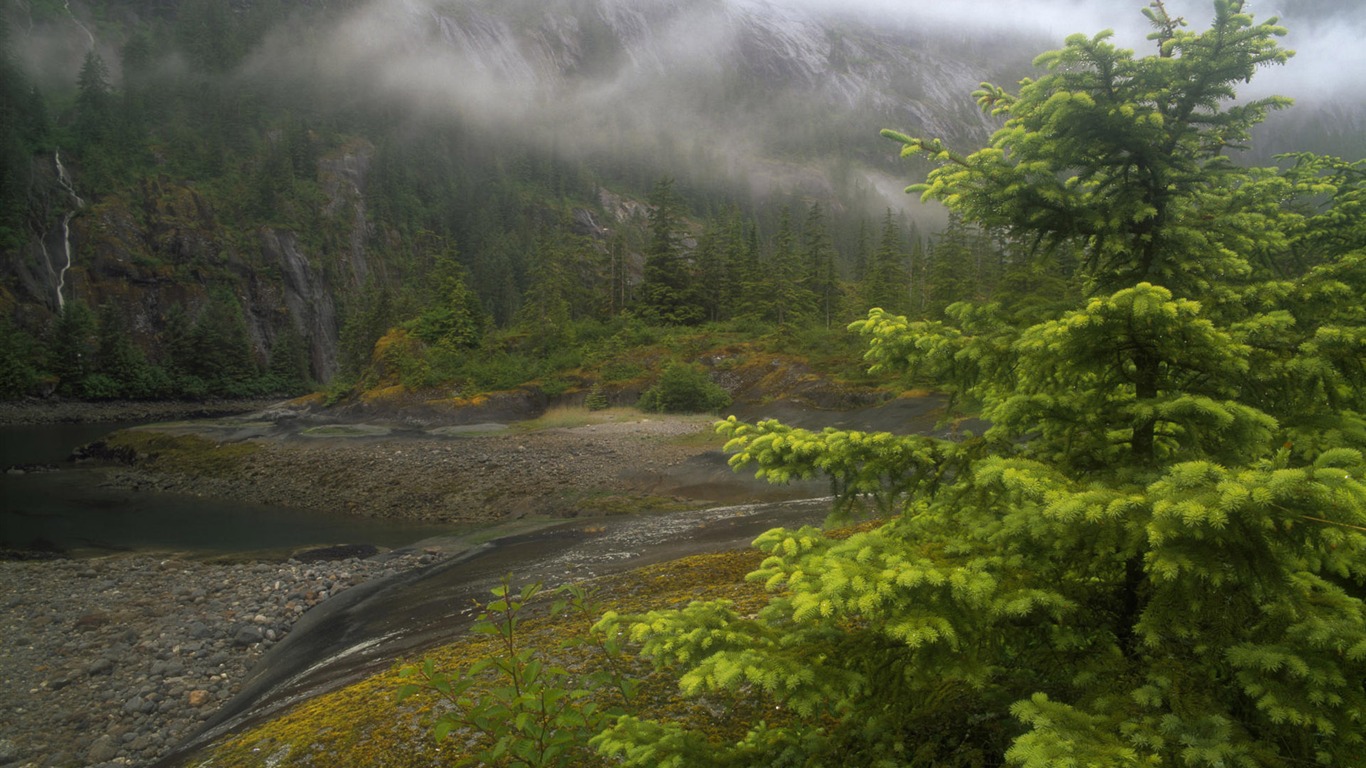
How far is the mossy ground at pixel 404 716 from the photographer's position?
5.03m

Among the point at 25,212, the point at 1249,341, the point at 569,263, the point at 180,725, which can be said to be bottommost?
A: the point at 180,725

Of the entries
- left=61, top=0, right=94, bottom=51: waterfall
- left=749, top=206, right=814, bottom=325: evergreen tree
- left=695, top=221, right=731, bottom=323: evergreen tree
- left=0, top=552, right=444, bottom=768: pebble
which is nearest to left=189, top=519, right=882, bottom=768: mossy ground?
left=0, top=552, right=444, bottom=768: pebble

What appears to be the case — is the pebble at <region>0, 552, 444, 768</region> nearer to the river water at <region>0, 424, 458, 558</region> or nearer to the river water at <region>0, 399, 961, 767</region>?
the river water at <region>0, 399, 961, 767</region>

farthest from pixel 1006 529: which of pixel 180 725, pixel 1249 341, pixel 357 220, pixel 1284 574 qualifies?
pixel 357 220

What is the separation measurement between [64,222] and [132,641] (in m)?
107

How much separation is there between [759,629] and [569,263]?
66459 millimetres

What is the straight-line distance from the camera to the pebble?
9258 mm

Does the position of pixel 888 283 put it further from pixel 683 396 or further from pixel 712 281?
pixel 683 396

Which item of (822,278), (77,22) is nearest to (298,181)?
(77,22)

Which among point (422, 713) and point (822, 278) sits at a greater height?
point (822, 278)

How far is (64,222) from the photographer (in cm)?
8850

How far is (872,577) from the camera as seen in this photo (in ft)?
8.89

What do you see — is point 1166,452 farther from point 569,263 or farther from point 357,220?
point 357,220

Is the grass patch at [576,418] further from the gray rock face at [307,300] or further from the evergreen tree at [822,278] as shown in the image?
the gray rock face at [307,300]
